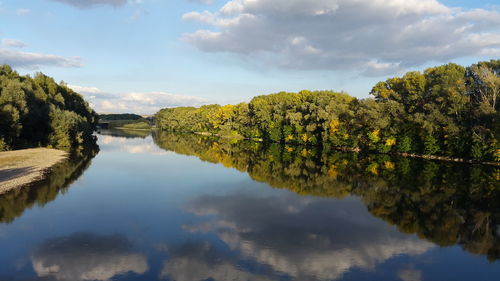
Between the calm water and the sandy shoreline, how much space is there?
1532 mm

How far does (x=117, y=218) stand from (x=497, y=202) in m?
28.3

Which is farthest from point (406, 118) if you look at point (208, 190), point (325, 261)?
point (325, 261)

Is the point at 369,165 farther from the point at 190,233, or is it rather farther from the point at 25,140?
the point at 25,140

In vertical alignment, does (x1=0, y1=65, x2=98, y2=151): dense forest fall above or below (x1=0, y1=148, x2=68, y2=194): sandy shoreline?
above

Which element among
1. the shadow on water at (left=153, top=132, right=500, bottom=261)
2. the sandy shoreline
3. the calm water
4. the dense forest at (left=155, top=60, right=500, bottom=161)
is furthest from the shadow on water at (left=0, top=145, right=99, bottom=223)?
the dense forest at (left=155, top=60, right=500, bottom=161)

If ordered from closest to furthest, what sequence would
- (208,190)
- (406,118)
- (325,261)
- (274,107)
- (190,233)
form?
(325,261) → (190,233) → (208,190) → (406,118) → (274,107)

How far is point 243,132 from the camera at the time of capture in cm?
10725

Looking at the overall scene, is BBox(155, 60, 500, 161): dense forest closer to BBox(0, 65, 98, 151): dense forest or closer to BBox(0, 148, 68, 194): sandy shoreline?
BBox(0, 65, 98, 151): dense forest

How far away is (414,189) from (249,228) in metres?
19.2

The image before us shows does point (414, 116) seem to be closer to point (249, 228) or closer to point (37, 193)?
point (249, 228)

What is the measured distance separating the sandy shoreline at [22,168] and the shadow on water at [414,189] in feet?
70.3

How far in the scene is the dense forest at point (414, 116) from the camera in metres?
48.5

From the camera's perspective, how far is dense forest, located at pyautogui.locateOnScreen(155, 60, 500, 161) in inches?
1909

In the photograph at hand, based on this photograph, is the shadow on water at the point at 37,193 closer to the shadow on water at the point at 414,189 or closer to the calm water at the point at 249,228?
the calm water at the point at 249,228
